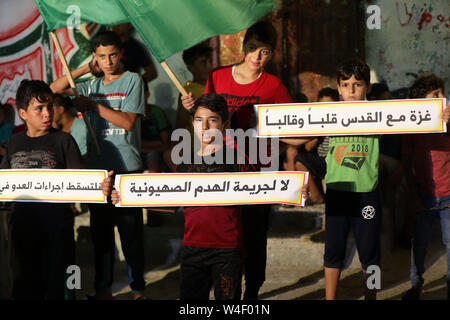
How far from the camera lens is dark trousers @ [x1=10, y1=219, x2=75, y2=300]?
396 cm

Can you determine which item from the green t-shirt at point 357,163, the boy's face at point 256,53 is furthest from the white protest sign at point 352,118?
the boy's face at point 256,53

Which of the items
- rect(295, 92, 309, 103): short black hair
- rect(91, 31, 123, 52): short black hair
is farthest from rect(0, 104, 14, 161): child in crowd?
rect(295, 92, 309, 103): short black hair

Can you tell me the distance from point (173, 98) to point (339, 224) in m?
3.77

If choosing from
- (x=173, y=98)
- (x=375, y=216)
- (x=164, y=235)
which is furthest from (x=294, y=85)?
(x=375, y=216)

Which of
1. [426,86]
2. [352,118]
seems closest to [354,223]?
[352,118]

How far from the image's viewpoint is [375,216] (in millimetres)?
3957

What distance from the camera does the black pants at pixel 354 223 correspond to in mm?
3959

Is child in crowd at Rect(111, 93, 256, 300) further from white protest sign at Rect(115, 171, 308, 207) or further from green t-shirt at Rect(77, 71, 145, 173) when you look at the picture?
green t-shirt at Rect(77, 71, 145, 173)

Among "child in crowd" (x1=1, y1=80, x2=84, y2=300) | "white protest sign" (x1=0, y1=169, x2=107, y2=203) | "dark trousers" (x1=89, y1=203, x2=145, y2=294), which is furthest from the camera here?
"dark trousers" (x1=89, y1=203, x2=145, y2=294)

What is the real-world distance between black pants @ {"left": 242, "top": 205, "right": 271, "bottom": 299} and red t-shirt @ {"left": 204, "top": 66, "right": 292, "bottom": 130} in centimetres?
60

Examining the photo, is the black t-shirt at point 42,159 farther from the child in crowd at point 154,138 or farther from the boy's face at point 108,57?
the child in crowd at point 154,138

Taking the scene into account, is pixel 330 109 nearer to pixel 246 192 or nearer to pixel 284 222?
pixel 246 192

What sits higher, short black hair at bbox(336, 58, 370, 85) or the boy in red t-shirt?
short black hair at bbox(336, 58, 370, 85)

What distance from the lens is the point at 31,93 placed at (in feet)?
12.9
